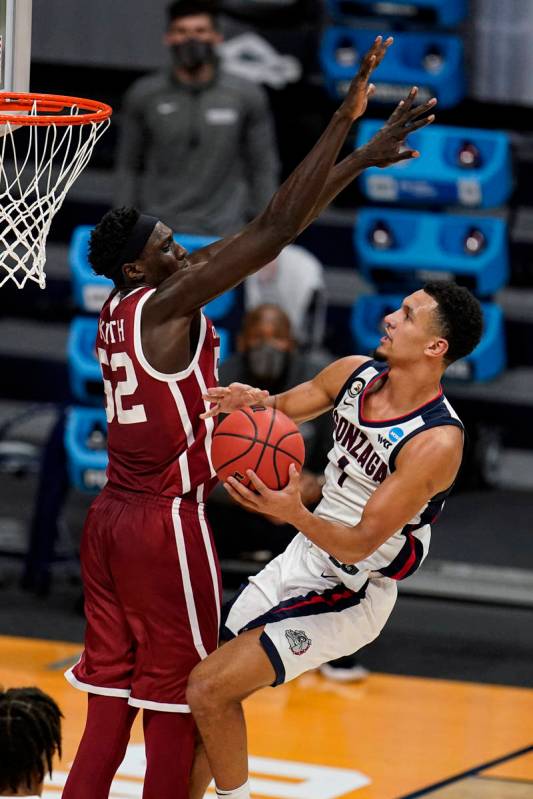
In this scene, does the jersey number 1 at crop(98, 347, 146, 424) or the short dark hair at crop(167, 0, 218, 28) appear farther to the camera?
the short dark hair at crop(167, 0, 218, 28)

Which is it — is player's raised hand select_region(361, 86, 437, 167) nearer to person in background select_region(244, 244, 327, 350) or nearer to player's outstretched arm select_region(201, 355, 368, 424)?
player's outstretched arm select_region(201, 355, 368, 424)

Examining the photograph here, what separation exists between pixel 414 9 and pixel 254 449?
697 cm

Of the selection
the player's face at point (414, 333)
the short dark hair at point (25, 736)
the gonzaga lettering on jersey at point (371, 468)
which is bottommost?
the short dark hair at point (25, 736)

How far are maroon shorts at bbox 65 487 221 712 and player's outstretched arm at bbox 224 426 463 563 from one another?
0.94 ft

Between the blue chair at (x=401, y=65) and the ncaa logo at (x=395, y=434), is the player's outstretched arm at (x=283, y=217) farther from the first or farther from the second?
the blue chair at (x=401, y=65)

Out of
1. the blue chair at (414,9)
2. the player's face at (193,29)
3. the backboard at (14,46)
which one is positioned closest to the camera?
the backboard at (14,46)

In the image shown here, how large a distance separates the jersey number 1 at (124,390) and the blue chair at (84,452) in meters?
3.72

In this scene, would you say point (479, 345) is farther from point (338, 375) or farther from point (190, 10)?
point (338, 375)

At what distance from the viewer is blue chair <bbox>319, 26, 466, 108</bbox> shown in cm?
1118

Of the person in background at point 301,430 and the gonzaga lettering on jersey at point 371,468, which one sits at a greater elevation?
the gonzaga lettering on jersey at point 371,468

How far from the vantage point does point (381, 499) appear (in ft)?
16.6

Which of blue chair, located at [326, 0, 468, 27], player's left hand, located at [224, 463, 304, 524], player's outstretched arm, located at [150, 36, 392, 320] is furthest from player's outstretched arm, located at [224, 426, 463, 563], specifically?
blue chair, located at [326, 0, 468, 27]

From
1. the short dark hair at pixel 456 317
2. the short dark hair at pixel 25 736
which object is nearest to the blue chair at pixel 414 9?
the short dark hair at pixel 456 317

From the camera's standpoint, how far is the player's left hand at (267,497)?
4.94m
